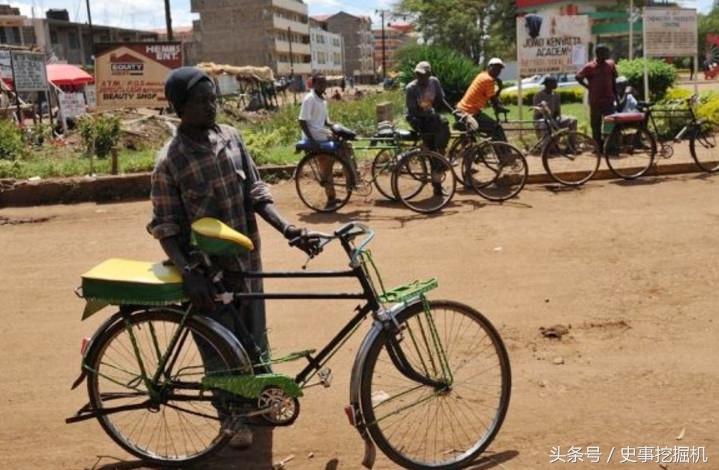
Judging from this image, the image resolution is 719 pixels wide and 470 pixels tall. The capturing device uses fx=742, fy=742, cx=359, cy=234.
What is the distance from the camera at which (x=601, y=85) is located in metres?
10.9

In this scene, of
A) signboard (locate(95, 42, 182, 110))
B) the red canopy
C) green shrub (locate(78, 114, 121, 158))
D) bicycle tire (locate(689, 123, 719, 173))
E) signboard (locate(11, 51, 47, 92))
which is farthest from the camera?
the red canopy

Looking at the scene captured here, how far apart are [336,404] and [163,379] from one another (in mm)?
1018

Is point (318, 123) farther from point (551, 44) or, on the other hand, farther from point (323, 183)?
point (551, 44)

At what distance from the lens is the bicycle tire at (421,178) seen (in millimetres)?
8781

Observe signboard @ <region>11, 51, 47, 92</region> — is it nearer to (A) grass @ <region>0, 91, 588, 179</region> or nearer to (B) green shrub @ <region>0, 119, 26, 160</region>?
(A) grass @ <region>0, 91, 588, 179</region>

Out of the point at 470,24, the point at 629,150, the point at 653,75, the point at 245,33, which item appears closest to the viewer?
the point at 629,150

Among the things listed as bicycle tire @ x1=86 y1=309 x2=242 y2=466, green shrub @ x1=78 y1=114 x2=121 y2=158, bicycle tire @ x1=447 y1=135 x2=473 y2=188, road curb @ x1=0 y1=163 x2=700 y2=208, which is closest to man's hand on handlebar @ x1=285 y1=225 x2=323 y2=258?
bicycle tire @ x1=86 y1=309 x2=242 y2=466

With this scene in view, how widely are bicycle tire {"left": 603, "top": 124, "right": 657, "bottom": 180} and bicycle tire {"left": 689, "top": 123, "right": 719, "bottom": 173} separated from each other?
0.65 metres

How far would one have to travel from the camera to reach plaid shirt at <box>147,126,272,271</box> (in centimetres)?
320

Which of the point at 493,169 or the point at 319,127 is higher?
the point at 319,127

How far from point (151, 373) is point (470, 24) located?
4950 cm

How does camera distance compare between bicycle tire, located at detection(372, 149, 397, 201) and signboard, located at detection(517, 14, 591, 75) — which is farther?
signboard, located at detection(517, 14, 591, 75)

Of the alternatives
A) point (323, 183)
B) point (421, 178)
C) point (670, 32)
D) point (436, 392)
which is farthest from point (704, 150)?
point (436, 392)

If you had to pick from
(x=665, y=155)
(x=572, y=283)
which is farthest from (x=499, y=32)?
(x=572, y=283)
